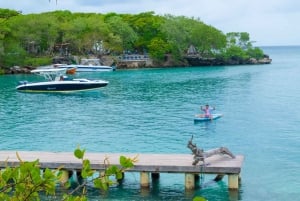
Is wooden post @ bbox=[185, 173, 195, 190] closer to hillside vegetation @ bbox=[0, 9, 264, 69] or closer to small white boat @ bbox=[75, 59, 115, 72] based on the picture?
small white boat @ bbox=[75, 59, 115, 72]

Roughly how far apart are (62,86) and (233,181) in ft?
138

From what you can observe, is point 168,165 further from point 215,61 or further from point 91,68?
point 215,61

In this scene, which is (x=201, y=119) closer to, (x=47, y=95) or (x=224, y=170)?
(x=224, y=170)

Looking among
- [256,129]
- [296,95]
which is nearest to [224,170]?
[256,129]

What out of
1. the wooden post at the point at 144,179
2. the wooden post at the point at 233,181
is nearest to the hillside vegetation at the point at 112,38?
the wooden post at the point at 144,179

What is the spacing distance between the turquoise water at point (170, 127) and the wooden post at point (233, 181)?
0.30 meters

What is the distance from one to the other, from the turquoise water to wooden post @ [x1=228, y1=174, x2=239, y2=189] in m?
0.30

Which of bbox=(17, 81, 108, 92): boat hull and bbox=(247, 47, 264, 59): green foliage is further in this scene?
bbox=(247, 47, 264, 59): green foliage

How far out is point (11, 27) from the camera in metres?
98.5

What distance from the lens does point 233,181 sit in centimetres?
2030

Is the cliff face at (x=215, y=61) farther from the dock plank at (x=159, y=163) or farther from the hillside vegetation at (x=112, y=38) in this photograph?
the dock plank at (x=159, y=163)

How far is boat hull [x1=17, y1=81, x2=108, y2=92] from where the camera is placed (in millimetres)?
Answer: 59125

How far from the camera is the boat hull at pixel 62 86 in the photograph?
59125mm

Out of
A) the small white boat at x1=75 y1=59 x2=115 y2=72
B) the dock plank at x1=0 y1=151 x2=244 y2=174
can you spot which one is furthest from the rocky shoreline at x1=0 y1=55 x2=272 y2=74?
the dock plank at x1=0 y1=151 x2=244 y2=174
